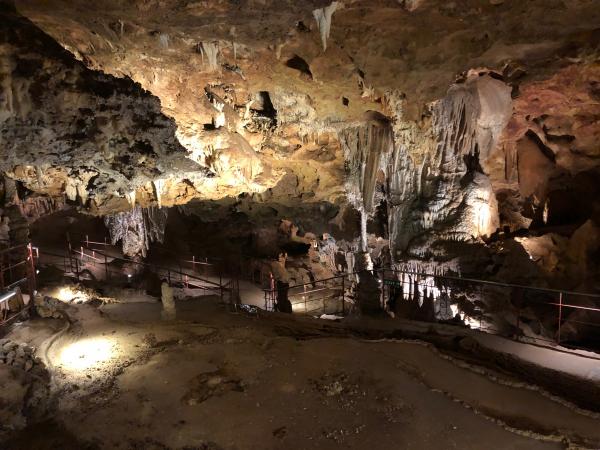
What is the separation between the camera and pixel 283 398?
479 cm

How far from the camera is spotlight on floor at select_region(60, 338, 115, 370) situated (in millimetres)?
6043

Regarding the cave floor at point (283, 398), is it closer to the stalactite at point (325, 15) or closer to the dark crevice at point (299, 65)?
the stalactite at point (325, 15)

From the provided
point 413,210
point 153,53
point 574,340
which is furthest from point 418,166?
point 153,53

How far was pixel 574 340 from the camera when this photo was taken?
9.73 m

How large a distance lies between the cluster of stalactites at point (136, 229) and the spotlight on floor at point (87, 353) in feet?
30.2

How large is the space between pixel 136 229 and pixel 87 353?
11080 millimetres

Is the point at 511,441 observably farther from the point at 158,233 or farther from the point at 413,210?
the point at 158,233

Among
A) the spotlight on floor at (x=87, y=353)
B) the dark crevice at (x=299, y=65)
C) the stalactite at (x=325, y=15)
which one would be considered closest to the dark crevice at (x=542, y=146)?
the dark crevice at (x=299, y=65)

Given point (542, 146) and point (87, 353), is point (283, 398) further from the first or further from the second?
point (542, 146)

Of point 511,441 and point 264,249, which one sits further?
point 264,249

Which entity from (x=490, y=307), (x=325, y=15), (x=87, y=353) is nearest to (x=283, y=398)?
(x=87, y=353)

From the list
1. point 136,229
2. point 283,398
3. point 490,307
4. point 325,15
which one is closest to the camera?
point 283,398

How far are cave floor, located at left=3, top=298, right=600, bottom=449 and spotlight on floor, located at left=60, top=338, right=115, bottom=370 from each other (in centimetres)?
3

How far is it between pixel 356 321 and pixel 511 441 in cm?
403
